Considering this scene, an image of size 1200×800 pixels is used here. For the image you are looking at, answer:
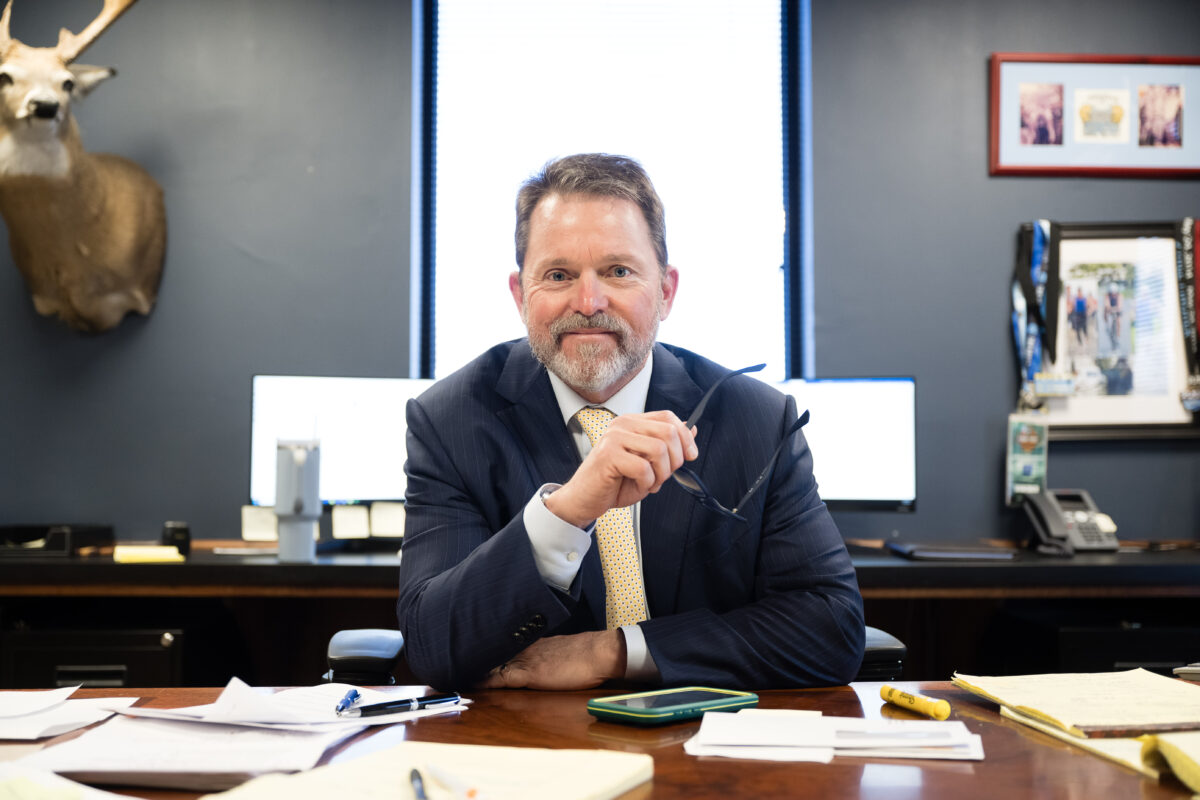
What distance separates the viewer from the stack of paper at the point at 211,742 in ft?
2.63

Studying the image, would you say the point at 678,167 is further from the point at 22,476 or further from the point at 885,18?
the point at 22,476

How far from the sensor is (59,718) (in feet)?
3.33

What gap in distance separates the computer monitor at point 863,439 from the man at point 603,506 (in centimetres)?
128

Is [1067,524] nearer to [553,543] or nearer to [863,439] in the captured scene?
[863,439]

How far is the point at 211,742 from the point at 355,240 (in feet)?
8.40

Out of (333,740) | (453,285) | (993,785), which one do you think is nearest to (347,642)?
(333,740)

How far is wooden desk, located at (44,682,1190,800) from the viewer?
78cm

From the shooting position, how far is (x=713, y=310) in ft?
11.5

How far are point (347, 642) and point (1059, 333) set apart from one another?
2616 mm

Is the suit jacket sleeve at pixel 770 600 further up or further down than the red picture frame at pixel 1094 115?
further down

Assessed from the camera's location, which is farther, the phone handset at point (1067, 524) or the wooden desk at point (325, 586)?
the phone handset at point (1067, 524)

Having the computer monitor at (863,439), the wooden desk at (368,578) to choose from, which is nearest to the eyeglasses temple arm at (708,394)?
the wooden desk at (368,578)

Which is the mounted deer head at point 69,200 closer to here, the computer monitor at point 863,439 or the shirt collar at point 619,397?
the shirt collar at point 619,397

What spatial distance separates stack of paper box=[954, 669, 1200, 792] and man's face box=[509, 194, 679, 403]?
725mm
